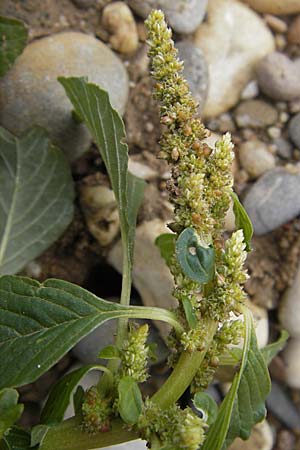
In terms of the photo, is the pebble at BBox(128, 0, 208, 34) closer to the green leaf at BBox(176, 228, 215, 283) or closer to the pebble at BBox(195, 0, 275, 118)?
the pebble at BBox(195, 0, 275, 118)

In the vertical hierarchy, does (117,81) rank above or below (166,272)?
above

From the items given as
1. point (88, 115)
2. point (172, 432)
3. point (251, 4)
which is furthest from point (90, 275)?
point (251, 4)

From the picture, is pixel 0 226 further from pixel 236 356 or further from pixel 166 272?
pixel 236 356

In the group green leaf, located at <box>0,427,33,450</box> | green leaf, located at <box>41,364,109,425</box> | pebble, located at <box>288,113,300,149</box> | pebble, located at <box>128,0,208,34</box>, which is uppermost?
pebble, located at <box>128,0,208,34</box>

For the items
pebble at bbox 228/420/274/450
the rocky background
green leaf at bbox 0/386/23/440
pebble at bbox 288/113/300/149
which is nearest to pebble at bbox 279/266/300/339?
the rocky background

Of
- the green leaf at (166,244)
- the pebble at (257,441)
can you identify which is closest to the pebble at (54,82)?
the green leaf at (166,244)

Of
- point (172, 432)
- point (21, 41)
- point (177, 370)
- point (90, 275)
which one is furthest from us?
point (90, 275)

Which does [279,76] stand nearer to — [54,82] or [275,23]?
[275,23]

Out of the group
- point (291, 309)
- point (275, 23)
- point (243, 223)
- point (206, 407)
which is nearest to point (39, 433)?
point (206, 407)
